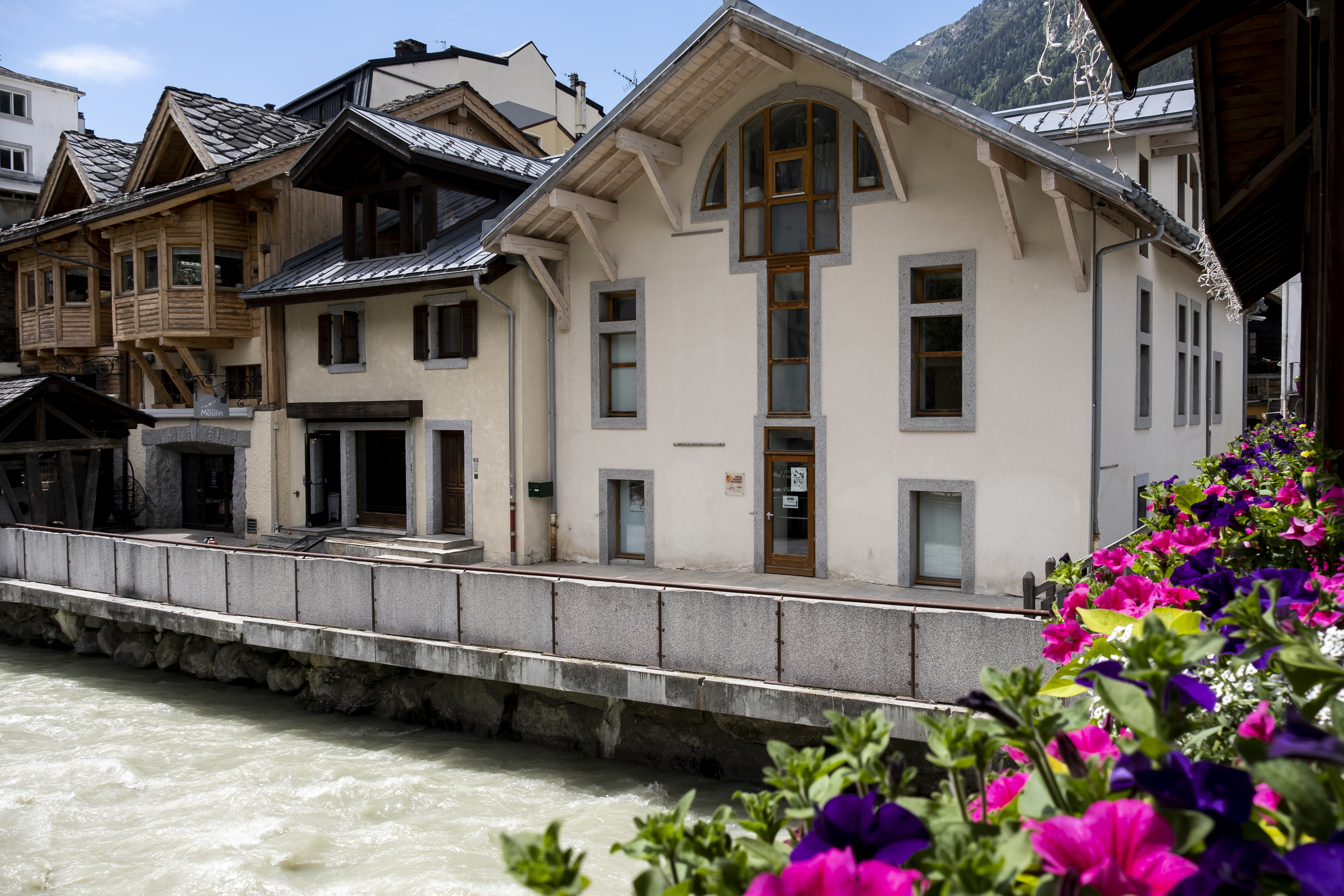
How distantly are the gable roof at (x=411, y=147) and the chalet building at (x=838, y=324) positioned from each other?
288 centimetres

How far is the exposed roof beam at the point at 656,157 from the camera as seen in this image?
15.7 m

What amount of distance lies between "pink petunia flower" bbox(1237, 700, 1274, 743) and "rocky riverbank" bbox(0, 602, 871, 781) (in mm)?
8902

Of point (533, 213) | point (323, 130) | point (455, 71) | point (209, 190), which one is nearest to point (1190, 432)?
point (533, 213)

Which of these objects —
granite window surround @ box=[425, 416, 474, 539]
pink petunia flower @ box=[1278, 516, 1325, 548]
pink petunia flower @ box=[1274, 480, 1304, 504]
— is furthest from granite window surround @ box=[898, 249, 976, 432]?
pink petunia flower @ box=[1278, 516, 1325, 548]

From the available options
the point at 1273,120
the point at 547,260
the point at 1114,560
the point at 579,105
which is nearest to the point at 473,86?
the point at 579,105

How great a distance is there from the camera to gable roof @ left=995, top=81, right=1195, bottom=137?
17.2 m

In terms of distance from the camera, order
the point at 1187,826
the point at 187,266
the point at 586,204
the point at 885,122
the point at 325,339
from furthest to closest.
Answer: the point at 187,266
the point at 325,339
the point at 586,204
the point at 885,122
the point at 1187,826

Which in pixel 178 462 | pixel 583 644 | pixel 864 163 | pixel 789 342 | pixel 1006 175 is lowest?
pixel 583 644

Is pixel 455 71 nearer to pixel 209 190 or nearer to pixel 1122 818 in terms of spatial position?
pixel 209 190

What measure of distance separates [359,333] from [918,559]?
39.7ft

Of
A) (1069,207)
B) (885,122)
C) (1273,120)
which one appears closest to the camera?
(1273,120)

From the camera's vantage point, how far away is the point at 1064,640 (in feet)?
8.84

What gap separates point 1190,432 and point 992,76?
11481 centimetres

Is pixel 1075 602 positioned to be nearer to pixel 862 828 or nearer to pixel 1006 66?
pixel 862 828
